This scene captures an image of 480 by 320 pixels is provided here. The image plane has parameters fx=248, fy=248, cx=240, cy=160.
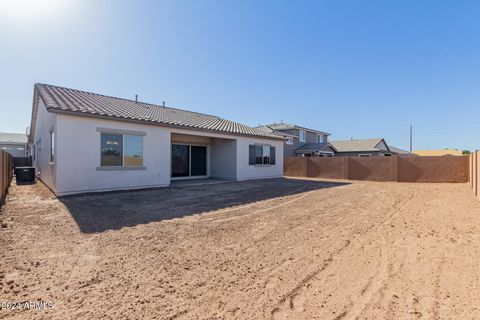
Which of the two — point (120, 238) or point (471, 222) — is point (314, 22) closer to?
point (471, 222)

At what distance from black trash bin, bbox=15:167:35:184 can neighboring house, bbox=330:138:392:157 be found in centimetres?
3331

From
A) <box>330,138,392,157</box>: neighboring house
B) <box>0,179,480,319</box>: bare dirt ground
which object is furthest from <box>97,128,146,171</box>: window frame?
<box>330,138,392,157</box>: neighboring house

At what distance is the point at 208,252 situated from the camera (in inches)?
165

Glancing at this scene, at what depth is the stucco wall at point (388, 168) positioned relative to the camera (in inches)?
664

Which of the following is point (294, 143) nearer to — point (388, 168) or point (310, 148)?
point (310, 148)

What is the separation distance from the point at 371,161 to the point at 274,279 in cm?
1862

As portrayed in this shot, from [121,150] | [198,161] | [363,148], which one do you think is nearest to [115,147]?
[121,150]

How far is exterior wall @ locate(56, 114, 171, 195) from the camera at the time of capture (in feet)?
30.7

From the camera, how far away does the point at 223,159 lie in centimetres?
1689

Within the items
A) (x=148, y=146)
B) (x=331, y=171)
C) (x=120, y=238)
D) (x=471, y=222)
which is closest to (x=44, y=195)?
(x=148, y=146)

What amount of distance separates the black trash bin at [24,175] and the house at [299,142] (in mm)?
22234

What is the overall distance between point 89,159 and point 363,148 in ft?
108

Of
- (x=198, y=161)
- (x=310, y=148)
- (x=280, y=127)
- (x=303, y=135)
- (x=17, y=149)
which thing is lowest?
(x=198, y=161)

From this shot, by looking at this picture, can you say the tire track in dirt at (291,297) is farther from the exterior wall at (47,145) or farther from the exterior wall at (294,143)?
the exterior wall at (294,143)
